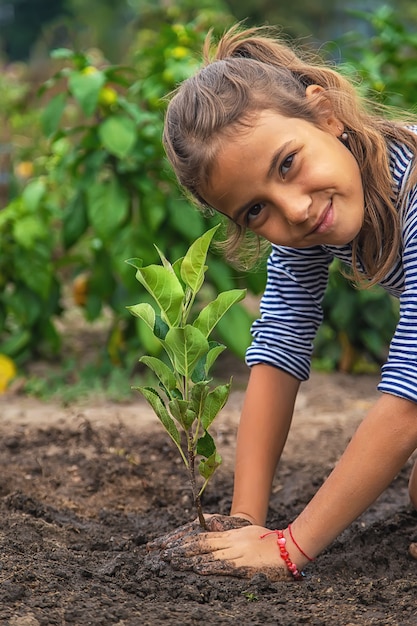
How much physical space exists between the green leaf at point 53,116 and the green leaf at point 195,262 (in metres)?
2.26

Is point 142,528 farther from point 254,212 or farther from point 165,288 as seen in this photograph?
point 254,212

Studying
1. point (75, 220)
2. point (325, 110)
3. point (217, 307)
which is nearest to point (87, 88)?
point (75, 220)

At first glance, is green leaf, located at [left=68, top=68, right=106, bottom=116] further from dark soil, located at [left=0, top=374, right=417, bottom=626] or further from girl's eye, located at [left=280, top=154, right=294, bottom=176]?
girl's eye, located at [left=280, top=154, right=294, bottom=176]

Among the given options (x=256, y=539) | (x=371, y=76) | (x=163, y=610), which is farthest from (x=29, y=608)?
(x=371, y=76)

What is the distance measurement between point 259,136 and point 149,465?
4.98 ft

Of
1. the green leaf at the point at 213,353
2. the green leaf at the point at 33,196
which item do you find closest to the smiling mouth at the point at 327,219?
the green leaf at the point at 213,353

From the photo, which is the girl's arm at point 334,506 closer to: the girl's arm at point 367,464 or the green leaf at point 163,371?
the girl's arm at point 367,464

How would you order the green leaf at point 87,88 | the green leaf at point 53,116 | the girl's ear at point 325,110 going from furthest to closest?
the green leaf at point 53,116
the green leaf at point 87,88
the girl's ear at point 325,110

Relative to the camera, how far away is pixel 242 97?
2.12 m

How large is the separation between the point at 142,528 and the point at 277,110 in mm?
1244

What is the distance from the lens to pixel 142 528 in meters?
2.63

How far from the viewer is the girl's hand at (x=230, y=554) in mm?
2109

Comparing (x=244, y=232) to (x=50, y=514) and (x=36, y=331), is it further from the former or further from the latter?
(x=36, y=331)

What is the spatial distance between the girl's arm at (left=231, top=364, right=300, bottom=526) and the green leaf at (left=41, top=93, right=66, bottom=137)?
80.1 inches
